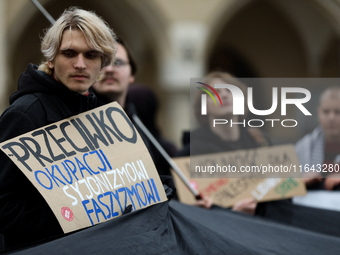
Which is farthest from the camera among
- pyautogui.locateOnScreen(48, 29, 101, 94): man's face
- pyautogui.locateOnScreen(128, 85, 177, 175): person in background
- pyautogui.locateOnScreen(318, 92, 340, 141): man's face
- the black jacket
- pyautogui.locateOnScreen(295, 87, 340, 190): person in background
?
pyautogui.locateOnScreen(128, 85, 177, 175): person in background

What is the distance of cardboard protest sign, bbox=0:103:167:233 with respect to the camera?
1473 mm

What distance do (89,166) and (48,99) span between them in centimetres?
27

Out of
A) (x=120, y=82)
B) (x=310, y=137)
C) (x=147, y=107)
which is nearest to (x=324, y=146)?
(x=310, y=137)

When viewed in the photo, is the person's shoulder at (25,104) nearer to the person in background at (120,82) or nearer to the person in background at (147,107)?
the person in background at (120,82)

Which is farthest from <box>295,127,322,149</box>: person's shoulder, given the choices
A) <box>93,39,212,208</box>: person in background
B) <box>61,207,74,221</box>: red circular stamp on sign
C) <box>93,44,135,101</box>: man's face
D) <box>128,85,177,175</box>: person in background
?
<box>61,207,74,221</box>: red circular stamp on sign

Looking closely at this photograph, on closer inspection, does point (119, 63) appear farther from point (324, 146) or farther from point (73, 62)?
point (324, 146)

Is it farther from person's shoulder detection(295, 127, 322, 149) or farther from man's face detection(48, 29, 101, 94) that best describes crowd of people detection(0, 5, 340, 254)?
person's shoulder detection(295, 127, 322, 149)

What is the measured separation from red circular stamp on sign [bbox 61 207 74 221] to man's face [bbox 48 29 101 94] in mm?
415

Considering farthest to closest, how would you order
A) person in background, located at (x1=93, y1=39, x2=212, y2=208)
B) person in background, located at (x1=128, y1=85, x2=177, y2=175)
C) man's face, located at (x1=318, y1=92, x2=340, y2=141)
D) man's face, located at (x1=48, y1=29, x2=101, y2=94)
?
1. person in background, located at (x1=128, y1=85, x2=177, y2=175)
2. man's face, located at (x1=318, y1=92, x2=340, y2=141)
3. person in background, located at (x1=93, y1=39, x2=212, y2=208)
4. man's face, located at (x1=48, y1=29, x2=101, y2=94)

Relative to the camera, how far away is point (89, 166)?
1568mm

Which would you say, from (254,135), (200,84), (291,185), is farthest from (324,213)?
(200,84)

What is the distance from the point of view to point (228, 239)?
5.15 feet

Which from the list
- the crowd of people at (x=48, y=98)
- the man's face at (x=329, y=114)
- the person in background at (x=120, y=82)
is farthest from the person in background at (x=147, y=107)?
the crowd of people at (x=48, y=98)

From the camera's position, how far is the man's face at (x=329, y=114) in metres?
3.11
